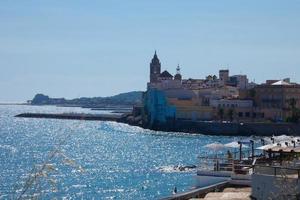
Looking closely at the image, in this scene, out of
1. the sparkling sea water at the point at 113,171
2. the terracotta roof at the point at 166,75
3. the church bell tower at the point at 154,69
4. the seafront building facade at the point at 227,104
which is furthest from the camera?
the church bell tower at the point at 154,69

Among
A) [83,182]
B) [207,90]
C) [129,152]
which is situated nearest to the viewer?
[83,182]

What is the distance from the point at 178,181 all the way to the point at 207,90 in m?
85.2

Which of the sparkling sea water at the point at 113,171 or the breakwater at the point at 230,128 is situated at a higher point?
the breakwater at the point at 230,128

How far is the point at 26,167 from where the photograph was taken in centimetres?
4625

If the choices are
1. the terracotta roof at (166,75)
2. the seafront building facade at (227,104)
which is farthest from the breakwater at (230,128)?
the terracotta roof at (166,75)

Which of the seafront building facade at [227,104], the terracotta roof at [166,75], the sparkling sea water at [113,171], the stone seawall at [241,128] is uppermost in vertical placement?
the terracotta roof at [166,75]

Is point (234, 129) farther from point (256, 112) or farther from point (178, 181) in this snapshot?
point (178, 181)

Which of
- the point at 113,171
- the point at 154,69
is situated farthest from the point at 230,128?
the point at 113,171

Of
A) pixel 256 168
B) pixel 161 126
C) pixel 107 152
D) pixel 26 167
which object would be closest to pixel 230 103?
pixel 161 126

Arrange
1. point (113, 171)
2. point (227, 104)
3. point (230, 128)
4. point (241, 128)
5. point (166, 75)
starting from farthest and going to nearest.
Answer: point (166, 75)
point (227, 104)
point (230, 128)
point (241, 128)
point (113, 171)

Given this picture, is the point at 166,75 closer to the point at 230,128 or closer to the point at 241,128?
the point at 230,128

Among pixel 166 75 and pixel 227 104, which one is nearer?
pixel 227 104

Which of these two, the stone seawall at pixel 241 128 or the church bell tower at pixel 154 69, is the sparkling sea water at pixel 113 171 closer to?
the stone seawall at pixel 241 128

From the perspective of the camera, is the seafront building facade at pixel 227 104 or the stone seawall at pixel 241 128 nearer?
the stone seawall at pixel 241 128
